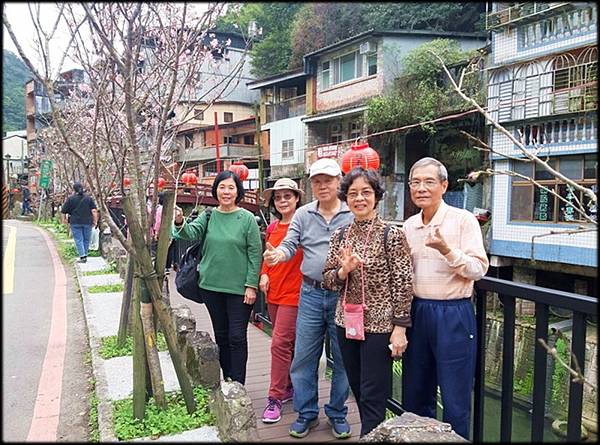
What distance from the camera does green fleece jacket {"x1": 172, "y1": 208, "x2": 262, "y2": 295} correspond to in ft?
10.8

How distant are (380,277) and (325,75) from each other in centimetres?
1923

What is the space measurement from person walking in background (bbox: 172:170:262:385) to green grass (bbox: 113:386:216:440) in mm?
399

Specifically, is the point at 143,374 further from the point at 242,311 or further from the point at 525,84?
the point at 525,84

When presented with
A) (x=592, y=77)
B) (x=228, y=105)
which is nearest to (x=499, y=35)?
(x=592, y=77)

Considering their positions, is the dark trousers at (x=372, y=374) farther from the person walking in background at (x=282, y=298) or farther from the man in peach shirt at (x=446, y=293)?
the person walking in background at (x=282, y=298)

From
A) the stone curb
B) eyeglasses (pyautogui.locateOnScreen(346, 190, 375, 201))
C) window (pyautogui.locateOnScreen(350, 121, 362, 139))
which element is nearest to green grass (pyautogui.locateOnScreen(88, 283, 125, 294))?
the stone curb

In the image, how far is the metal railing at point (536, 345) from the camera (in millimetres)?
1973

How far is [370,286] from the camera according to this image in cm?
245

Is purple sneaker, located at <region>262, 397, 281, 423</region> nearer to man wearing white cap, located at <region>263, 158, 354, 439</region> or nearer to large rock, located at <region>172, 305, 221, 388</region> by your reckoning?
man wearing white cap, located at <region>263, 158, 354, 439</region>

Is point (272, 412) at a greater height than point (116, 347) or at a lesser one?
greater

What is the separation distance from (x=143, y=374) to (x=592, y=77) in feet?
36.2

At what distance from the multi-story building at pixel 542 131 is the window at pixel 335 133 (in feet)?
26.6

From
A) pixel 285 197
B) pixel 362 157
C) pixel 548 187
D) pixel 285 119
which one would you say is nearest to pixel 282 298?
pixel 285 197

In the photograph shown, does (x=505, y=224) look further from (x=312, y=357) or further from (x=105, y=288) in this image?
(x=312, y=357)
